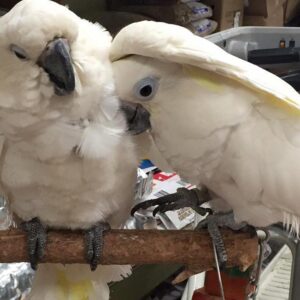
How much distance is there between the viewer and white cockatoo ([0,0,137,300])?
92 centimetres

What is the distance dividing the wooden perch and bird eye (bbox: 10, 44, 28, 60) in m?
0.32

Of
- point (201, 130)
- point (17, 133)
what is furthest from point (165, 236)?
point (17, 133)

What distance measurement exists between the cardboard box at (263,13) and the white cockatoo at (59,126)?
159 cm

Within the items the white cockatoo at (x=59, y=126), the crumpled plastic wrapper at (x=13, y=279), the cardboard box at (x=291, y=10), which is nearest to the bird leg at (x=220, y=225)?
the white cockatoo at (x=59, y=126)

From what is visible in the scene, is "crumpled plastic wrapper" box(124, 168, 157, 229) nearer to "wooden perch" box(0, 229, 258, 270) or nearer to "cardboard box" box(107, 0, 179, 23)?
"wooden perch" box(0, 229, 258, 270)

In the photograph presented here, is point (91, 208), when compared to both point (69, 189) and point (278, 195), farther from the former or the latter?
point (278, 195)

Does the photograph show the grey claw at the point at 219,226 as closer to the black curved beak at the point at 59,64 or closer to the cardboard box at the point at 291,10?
the black curved beak at the point at 59,64

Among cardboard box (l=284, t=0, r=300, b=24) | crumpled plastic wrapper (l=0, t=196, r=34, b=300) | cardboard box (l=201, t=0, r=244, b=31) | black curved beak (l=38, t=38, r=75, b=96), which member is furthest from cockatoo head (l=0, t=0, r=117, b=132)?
cardboard box (l=284, t=0, r=300, b=24)

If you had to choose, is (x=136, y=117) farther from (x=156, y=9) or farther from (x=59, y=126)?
(x=156, y=9)

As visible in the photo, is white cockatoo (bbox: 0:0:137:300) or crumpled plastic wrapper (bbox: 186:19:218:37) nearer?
white cockatoo (bbox: 0:0:137:300)

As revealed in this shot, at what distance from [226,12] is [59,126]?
5.18 feet

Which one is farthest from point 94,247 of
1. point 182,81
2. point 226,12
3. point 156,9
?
point 226,12

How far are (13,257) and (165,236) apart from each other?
27cm

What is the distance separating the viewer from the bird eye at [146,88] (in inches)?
38.2
